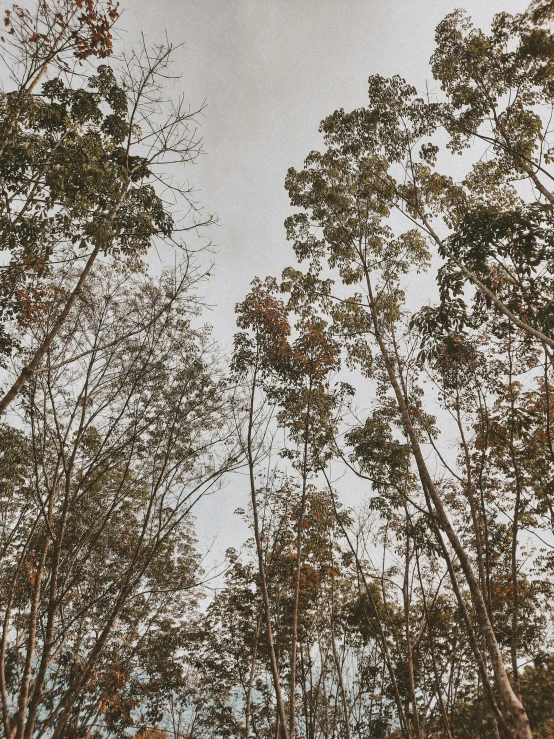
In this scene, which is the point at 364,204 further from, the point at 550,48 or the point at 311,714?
the point at 311,714

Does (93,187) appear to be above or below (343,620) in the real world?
above

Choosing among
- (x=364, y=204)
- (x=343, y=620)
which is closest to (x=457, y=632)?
(x=343, y=620)

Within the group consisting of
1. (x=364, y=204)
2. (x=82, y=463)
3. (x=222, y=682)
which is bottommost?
(x=222, y=682)

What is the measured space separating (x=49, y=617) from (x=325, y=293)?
10051 mm

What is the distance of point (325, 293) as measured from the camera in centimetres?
1226

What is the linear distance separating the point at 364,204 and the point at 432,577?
13030mm

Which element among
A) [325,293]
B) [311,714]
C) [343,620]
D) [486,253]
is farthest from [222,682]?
[486,253]

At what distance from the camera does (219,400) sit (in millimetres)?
9242

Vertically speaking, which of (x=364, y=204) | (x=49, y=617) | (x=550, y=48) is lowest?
(x=49, y=617)

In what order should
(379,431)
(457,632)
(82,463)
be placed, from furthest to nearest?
(457,632)
(379,431)
(82,463)

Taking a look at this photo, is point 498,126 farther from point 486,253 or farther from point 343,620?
point 343,620


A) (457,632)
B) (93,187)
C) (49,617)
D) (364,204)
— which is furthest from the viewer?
(457,632)

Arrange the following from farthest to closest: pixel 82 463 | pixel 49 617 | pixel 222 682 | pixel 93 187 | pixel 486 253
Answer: pixel 222 682 → pixel 82 463 → pixel 486 253 → pixel 49 617 → pixel 93 187

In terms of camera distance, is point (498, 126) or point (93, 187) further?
point (498, 126)
